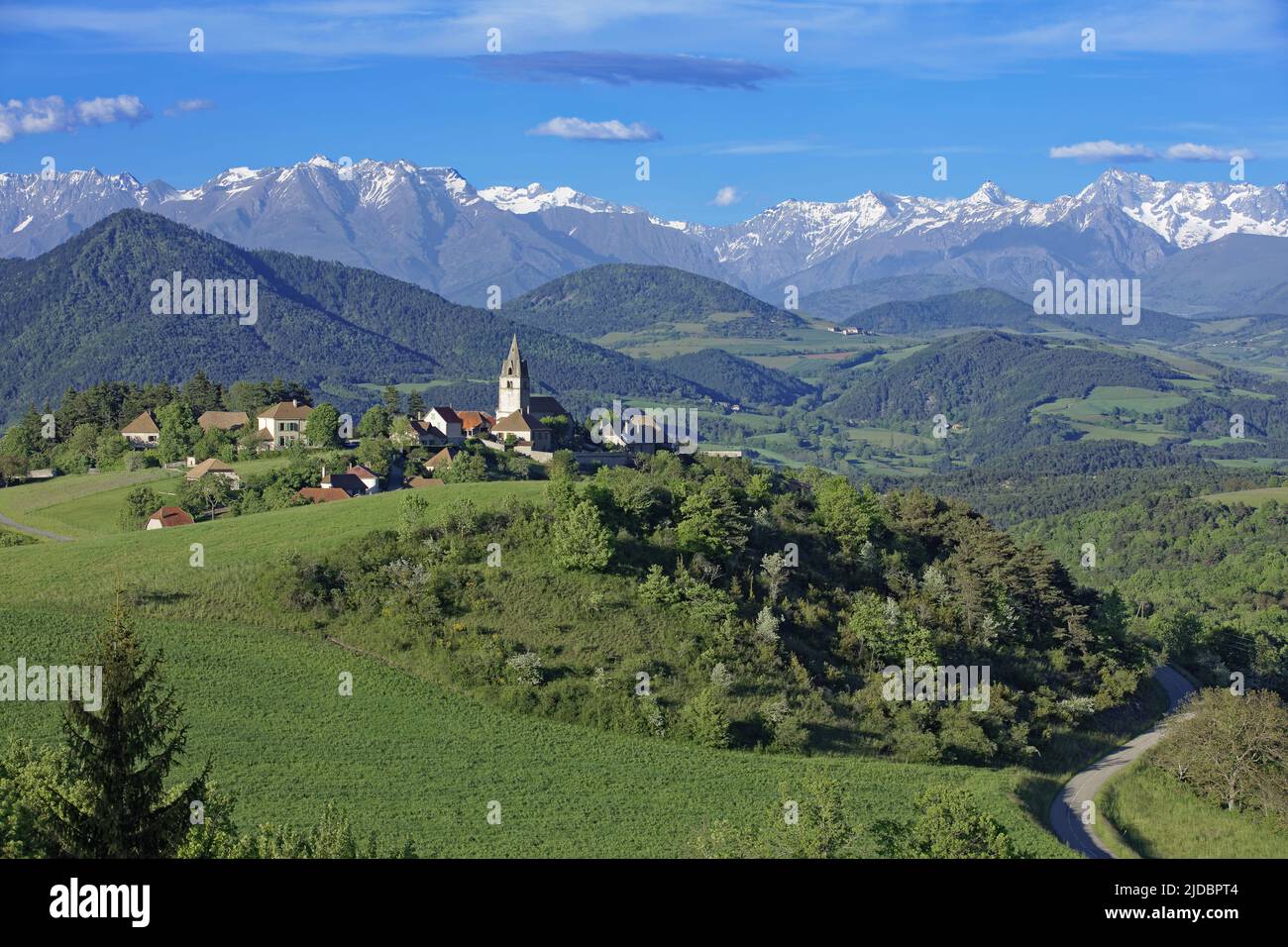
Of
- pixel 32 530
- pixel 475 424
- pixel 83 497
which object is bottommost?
pixel 32 530

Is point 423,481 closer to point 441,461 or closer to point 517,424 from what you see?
point 441,461

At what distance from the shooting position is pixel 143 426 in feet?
356

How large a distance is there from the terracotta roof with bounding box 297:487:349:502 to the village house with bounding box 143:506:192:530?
7.49 m

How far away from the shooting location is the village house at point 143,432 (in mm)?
107562

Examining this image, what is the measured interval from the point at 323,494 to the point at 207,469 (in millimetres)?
13522

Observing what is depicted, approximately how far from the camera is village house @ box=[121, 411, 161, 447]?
10756cm

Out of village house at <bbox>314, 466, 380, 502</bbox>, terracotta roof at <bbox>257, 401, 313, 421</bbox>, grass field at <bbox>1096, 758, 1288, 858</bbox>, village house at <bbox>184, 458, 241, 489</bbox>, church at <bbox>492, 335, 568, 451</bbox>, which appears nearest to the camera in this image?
grass field at <bbox>1096, 758, 1288, 858</bbox>

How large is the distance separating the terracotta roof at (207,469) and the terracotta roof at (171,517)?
276 inches

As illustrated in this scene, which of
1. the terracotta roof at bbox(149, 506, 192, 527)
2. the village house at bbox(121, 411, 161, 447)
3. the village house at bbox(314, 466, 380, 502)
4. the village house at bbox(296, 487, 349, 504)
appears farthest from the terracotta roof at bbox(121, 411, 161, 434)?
the village house at bbox(296, 487, 349, 504)

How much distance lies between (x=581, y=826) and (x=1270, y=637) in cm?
8659

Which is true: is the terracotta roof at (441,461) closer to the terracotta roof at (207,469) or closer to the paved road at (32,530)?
the terracotta roof at (207,469)

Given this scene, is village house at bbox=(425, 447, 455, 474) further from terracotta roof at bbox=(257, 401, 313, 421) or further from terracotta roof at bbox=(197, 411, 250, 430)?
terracotta roof at bbox=(197, 411, 250, 430)

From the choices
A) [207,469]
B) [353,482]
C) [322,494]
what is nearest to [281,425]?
[207,469]
